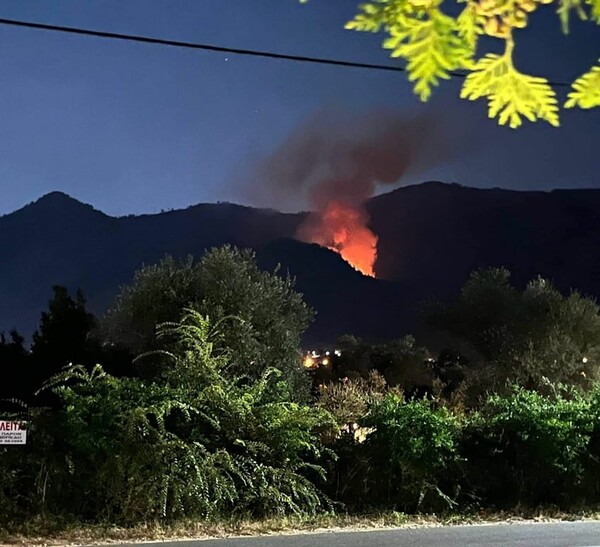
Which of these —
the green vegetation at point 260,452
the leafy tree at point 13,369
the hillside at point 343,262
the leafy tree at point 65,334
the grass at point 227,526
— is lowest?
the grass at point 227,526

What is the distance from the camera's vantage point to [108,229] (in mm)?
147500

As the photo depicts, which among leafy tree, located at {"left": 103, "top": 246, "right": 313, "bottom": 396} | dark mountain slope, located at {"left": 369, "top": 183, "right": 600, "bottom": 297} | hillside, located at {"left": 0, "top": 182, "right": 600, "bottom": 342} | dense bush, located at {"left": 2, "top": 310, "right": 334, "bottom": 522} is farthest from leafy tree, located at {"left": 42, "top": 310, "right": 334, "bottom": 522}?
dark mountain slope, located at {"left": 369, "top": 183, "right": 600, "bottom": 297}

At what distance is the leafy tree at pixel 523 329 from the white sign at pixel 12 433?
18.4 metres

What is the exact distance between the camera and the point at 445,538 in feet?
36.3

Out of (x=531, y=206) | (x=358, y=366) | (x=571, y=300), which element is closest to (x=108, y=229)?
(x=531, y=206)

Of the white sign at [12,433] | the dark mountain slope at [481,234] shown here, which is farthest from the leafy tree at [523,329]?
the dark mountain slope at [481,234]

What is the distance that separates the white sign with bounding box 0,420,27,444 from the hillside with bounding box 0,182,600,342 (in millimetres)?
54393

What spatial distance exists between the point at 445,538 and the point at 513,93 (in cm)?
1014

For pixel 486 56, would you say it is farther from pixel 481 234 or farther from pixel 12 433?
pixel 481 234

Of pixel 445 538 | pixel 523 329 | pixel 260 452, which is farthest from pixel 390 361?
pixel 445 538

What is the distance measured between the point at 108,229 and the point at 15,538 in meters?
140

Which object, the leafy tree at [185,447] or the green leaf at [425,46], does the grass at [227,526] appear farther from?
the green leaf at [425,46]

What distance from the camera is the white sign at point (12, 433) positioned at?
11102 millimetres

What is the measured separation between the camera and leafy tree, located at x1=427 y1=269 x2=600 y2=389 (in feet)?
95.1
